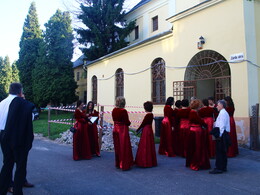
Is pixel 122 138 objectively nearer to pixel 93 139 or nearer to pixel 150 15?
pixel 93 139

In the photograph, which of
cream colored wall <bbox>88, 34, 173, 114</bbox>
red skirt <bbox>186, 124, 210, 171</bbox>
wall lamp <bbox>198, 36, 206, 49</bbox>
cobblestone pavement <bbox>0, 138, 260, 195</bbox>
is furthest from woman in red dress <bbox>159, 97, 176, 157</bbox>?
cream colored wall <bbox>88, 34, 173, 114</bbox>

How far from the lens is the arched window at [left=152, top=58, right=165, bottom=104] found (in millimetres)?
12289

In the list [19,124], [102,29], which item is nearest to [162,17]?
[102,29]

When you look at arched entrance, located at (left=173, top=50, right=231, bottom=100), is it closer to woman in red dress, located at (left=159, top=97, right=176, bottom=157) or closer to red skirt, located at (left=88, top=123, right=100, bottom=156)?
woman in red dress, located at (left=159, top=97, right=176, bottom=157)

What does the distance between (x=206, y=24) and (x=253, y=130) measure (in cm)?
448

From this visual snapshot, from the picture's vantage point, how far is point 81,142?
7422 mm

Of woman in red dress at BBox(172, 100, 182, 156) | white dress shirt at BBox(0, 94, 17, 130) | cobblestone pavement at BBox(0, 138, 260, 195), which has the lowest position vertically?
cobblestone pavement at BBox(0, 138, 260, 195)

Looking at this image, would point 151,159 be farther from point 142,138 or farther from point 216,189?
point 216,189

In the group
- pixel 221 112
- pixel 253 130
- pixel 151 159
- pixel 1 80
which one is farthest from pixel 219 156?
pixel 1 80

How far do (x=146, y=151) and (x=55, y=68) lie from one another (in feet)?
73.0

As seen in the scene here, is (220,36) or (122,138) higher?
(220,36)

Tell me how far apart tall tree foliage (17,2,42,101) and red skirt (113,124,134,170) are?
81.5 feet

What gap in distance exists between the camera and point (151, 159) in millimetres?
6340

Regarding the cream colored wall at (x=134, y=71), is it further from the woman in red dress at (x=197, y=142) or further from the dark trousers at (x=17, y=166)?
the dark trousers at (x=17, y=166)
